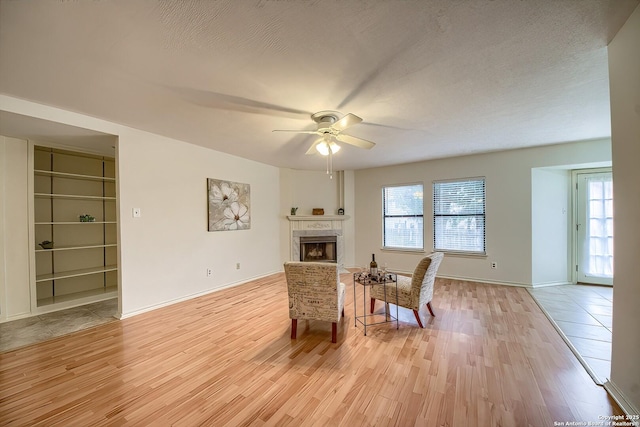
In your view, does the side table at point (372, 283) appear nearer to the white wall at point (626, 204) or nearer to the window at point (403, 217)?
the white wall at point (626, 204)

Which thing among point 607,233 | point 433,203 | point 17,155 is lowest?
point 607,233

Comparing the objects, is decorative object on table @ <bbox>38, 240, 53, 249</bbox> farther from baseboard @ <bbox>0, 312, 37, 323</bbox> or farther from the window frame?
the window frame

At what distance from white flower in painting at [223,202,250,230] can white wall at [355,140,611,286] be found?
3591 millimetres

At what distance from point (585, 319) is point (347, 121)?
12.2ft

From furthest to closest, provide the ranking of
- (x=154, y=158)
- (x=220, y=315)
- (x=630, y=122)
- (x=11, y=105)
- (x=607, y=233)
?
(x=607, y=233), (x=154, y=158), (x=220, y=315), (x=11, y=105), (x=630, y=122)

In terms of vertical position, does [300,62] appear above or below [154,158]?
above

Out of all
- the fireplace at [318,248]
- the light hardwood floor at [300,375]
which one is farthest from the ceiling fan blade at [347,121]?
the fireplace at [318,248]

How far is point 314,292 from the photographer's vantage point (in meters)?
2.54

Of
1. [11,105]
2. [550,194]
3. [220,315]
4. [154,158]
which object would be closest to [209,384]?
[220,315]

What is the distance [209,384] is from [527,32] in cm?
333

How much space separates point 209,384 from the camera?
6.30 ft

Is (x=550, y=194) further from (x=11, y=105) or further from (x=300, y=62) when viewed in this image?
(x=11, y=105)

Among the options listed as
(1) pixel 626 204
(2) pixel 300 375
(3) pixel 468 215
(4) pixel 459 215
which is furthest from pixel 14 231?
(3) pixel 468 215

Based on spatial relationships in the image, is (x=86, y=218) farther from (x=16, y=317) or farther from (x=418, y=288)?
(x=418, y=288)
